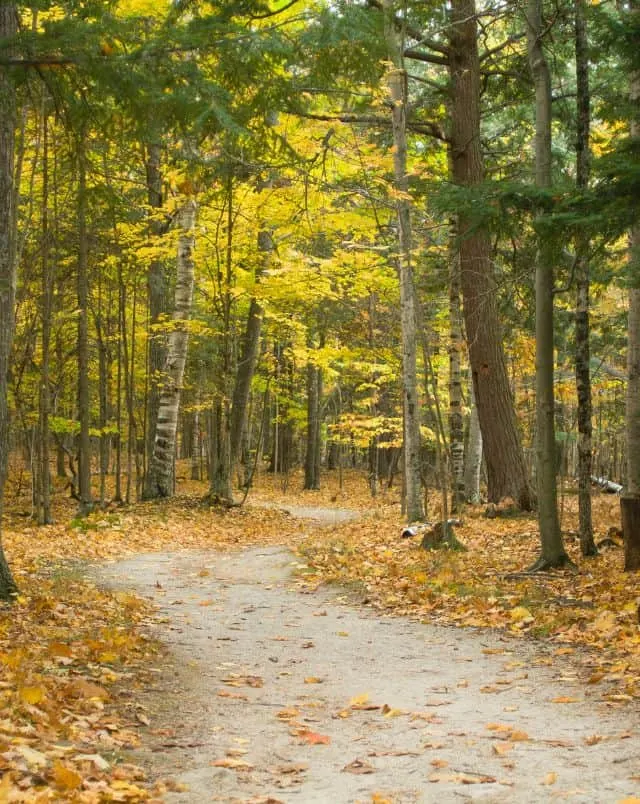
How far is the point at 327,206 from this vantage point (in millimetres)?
15367

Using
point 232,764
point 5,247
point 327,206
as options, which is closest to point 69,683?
point 232,764

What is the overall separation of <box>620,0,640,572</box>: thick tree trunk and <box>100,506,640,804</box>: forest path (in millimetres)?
2705

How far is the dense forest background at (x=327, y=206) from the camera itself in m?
6.68

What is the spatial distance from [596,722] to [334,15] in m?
5.52

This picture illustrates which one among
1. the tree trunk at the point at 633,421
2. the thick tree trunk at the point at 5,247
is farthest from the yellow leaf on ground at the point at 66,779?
the tree trunk at the point at 633,421

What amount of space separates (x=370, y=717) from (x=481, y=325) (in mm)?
10835

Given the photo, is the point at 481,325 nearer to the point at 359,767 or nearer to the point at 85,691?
the point at 85,691

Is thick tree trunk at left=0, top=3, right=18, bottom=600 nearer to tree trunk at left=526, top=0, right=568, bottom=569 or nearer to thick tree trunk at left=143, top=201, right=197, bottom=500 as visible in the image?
tree trunk at left=526, top=0, right=568, bottom=569

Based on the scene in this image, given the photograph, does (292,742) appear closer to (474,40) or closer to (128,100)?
(128,100)

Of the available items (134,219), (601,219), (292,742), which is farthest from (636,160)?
(134,219)

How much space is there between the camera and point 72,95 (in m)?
6.70

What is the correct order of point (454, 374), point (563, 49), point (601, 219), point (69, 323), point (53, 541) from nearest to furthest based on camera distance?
1. point (601, 219)
2. point (53, 541)
3. point (563, 49)
4. point (454, 374)
5. point (69, 323)

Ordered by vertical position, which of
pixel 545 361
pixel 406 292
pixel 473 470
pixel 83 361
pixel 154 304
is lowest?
pixel 473 470

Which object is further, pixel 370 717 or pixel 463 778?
pixel 370 717
